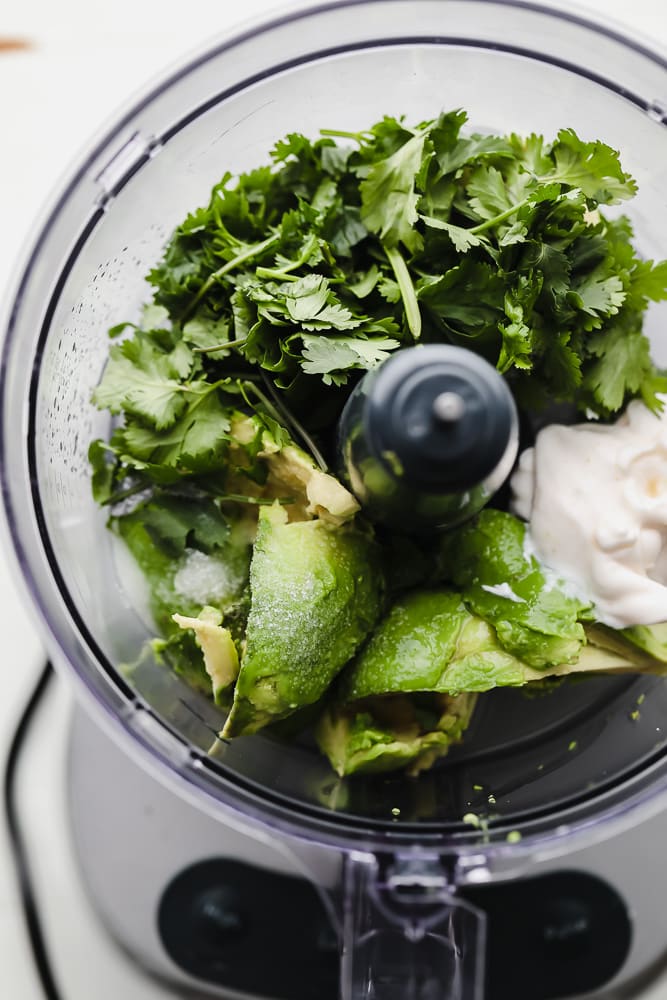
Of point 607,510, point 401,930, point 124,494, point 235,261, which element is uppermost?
point 235,261

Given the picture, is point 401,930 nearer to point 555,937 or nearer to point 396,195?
point 555,937

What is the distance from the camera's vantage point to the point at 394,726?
89cm

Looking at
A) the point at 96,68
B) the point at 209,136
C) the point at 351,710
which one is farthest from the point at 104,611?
the point at 96,68

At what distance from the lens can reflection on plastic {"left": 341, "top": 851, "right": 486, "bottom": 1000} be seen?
83 centimetres

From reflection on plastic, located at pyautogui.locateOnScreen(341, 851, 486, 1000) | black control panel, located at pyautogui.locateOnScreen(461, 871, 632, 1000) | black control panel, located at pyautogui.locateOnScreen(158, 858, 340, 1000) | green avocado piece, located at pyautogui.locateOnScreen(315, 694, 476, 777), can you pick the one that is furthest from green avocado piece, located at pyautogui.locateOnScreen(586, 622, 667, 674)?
black control panel, located at pyautogui.locateOnScreen(158, 858, 340, 1000)

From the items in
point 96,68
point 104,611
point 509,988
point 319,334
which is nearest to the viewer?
Answer: point 319,334

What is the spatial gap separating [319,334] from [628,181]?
0.99 ft

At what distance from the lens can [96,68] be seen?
121 centimetres

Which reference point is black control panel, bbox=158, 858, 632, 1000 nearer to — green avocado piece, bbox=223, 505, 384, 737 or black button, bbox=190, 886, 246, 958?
black button, bbox=190, 886, 246, 958

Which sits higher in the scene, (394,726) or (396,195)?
(396,195)

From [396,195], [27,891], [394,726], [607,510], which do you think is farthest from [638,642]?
[27,891]

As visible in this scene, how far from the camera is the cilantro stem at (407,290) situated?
811 millimetres

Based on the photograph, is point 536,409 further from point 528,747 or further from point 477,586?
point 528,747

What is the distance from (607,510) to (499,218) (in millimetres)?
267
